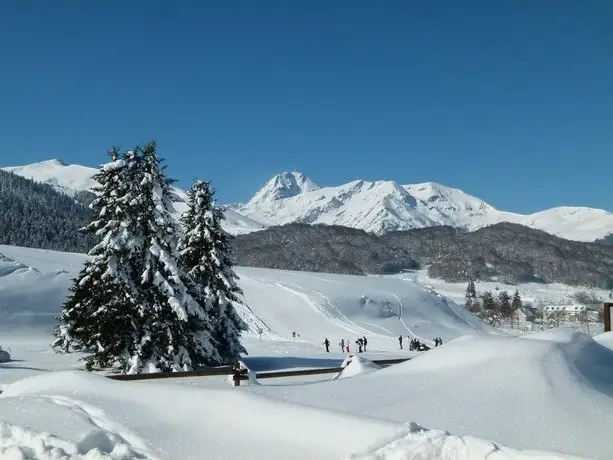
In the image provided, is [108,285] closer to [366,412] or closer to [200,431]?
[200,431]

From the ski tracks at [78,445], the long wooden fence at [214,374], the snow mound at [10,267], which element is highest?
the snow mound at [10,267]

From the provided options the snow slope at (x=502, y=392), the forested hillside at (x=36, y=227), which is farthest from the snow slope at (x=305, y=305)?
the forested hillside at (x=36, y=227)

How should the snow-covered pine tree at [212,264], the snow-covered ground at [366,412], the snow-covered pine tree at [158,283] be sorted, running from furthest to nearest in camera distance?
the snow-covered pine tree at [212,264] < the snow-covered pine tree at [158,283] < the snow-covered ground at [366,412]

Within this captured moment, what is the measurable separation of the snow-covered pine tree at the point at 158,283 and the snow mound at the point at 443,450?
16.8 metres

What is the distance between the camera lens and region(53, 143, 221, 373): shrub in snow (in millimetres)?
22812

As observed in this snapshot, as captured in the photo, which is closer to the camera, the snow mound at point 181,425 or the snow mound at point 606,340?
the snow mound at point 181,425

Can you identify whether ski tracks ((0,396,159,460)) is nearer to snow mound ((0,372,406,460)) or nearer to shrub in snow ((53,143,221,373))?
snow mound ((0,372,406,460))

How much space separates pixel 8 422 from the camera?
8.33 metres

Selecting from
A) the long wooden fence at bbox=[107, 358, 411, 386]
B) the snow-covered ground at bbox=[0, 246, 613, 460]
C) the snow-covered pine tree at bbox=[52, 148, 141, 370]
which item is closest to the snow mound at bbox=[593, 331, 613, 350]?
the snow-covered ground at bbox=[0, 246, 613, 460]

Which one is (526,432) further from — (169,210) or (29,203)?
(29,203)

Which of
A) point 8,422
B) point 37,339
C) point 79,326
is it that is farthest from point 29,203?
point 8,422

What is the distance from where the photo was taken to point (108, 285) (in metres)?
23.1

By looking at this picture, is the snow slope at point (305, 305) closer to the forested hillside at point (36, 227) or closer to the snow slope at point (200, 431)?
the snow slope at point (200, 431)

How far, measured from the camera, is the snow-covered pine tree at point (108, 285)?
74.8 ft
